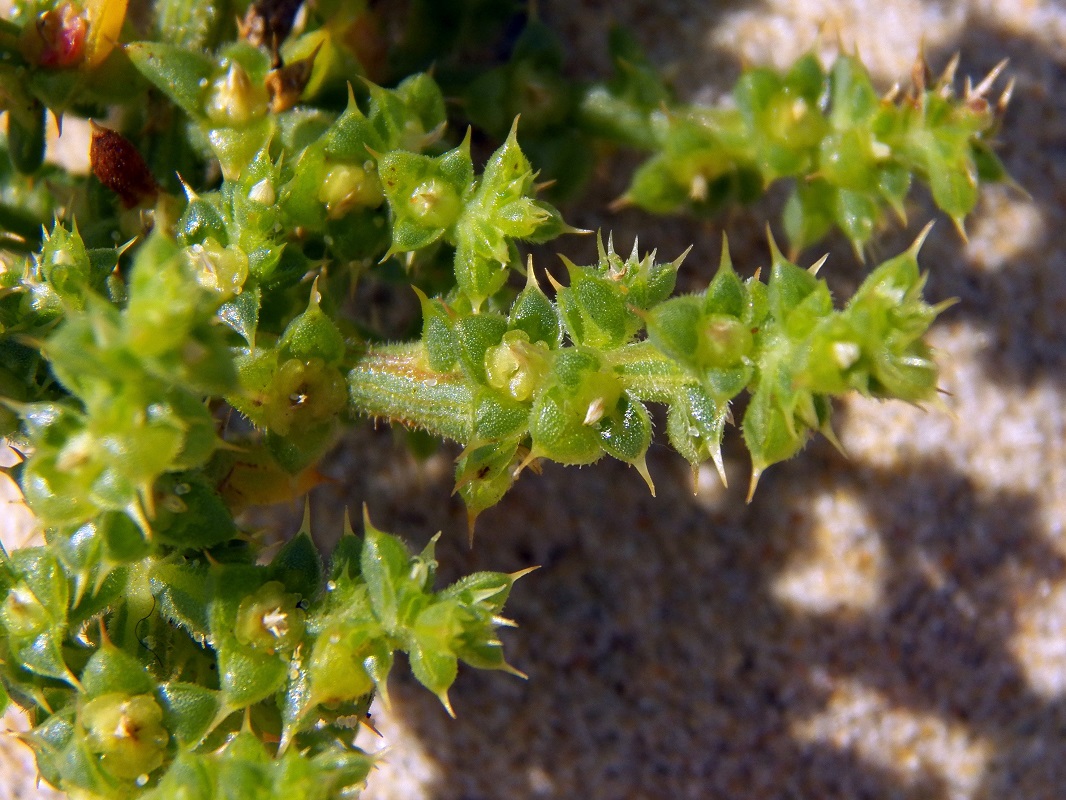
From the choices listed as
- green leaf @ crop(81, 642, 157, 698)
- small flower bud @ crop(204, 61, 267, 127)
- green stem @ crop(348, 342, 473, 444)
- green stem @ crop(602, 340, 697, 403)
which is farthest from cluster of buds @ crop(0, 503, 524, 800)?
small flower bud @ crop(204, 61, 267, 127)

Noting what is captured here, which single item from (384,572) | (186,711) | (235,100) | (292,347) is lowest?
(186,711)

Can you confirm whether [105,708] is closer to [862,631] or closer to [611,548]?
[611,548]

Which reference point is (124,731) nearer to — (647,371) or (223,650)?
(223,650)

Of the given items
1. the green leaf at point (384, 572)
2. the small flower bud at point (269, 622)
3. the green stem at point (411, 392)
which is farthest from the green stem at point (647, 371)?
the small flower bud at point (269, 622)

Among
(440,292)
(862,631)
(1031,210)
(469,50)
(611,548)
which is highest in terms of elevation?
(469,50)

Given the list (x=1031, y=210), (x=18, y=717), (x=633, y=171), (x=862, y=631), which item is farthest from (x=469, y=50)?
(x=18, y=717)

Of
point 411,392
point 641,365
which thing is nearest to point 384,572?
point 411,392

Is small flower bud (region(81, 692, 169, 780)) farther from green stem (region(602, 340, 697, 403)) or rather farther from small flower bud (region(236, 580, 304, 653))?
green stem (region(602, 340, 697, 403))

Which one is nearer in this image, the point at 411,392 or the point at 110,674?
the point at 110,674
